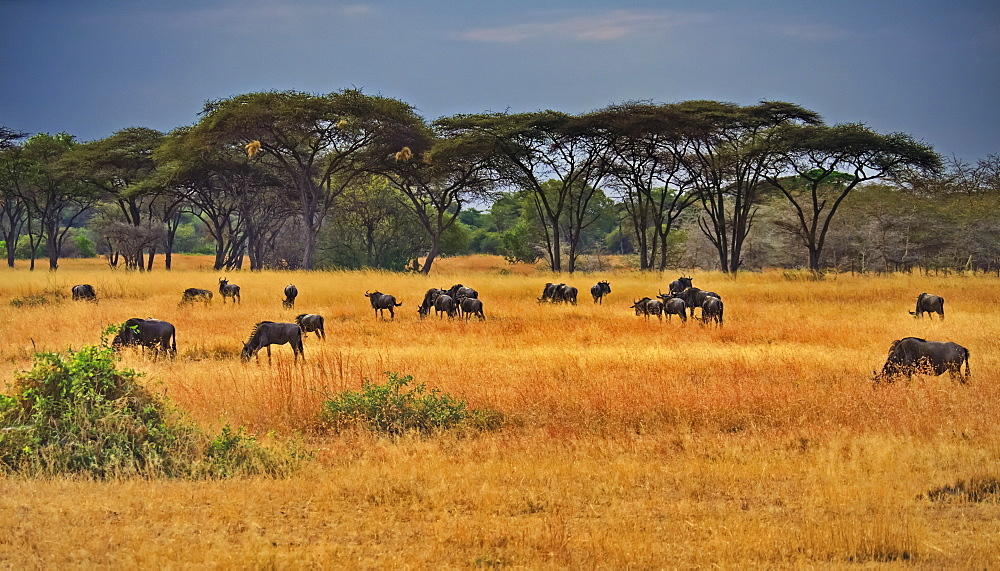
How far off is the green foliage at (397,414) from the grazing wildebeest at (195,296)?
1400 cm

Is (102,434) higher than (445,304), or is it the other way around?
(445,304)

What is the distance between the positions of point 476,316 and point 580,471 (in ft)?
38.6

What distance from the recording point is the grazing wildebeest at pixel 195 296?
71.2 feet

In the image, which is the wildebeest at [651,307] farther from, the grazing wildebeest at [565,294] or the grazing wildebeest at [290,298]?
the grazing wildebeest at [290,298]

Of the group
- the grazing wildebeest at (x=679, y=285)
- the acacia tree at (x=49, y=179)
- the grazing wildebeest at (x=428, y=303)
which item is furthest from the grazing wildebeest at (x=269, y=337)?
the acacia tree at (x=49, y=179)

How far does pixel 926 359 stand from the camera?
10.4 metres

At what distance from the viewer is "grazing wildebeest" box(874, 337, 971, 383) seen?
10.3 metres

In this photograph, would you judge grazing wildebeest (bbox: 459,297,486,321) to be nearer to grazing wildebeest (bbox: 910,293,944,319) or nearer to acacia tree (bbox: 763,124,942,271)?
grazing wildebeest (bbox: 910,293,944,319)

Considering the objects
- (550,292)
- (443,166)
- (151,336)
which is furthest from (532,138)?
(151,336)

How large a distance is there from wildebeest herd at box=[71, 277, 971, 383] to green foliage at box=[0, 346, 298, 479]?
1.56 metres

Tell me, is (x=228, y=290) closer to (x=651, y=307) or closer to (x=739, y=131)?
(x=651, y=307)

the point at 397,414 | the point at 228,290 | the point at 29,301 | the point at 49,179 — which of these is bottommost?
the point at 397,414

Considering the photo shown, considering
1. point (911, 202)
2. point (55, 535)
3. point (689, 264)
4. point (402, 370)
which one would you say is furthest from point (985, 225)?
point (55, 535)

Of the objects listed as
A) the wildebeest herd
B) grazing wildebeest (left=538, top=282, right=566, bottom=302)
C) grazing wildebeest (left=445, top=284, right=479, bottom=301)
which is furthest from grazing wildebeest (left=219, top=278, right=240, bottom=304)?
grazing wildebeest (left=538, top=282, right=566, bottom=302)
